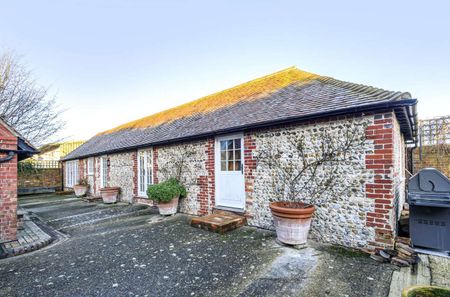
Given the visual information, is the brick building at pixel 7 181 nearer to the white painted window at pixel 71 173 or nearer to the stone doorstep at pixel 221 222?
the stone doorstep at pixel 221 222

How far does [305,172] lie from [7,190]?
6918 mm

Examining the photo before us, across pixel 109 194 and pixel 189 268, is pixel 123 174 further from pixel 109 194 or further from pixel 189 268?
pixel 189 268

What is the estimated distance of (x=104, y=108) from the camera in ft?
51.2

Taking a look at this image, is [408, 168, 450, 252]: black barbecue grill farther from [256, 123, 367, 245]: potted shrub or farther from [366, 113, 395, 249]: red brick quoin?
[256, 123, 367, 245]: potted shrub

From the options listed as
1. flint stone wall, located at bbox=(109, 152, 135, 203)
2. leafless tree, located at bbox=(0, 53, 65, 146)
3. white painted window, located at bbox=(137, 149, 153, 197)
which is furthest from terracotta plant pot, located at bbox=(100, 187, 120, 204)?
leafless tree, located at bbox=(0, 53, 65, 146)

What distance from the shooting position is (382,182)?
13.0 feet

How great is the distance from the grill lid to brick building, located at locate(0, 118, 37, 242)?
8759 millimetres

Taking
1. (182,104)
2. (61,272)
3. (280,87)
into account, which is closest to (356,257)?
(61,272)

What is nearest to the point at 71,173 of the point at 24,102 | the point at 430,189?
the point at 24,102

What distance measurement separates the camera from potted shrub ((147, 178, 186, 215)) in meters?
7.18

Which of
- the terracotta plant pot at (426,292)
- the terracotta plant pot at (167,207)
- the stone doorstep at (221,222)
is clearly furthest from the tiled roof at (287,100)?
the terracotta plant pot at (426,292)

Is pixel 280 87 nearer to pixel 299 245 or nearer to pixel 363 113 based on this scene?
pixel 363 113

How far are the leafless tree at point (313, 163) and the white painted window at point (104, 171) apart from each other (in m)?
10.8

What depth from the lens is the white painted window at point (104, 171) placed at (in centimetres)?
1276
